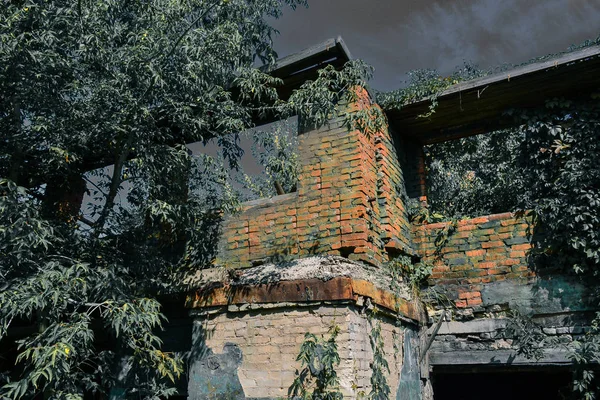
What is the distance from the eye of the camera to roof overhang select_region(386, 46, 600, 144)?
5.86m

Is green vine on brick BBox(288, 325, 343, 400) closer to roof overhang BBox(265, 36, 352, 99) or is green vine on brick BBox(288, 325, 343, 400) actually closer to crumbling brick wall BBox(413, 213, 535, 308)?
crumbling brick wall BBox(413, 213, 535, 308)

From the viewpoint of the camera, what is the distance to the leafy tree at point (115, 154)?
176 inches

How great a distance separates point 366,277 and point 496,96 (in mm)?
3103

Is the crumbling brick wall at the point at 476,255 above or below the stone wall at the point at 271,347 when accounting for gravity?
above

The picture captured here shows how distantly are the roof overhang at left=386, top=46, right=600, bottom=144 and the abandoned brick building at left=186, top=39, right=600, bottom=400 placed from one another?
0.02 metres

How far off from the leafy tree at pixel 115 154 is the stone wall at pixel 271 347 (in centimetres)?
41

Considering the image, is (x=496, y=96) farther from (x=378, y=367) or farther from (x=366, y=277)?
(x=378, y=367)

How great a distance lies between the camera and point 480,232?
20.5 feet

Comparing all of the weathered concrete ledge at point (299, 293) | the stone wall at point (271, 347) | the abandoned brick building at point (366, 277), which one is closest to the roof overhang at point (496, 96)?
the abandoned brick building at point (366, 277)

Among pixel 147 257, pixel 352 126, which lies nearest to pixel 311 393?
pixel 147 257

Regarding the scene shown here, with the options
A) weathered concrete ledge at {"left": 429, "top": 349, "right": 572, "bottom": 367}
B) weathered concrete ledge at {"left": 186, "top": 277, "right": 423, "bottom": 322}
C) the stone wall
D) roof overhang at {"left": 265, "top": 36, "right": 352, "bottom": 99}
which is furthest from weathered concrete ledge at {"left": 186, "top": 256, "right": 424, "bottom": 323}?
roof overhang at {"left": 265, "top": 36, "right": 352, "bottom": 99}

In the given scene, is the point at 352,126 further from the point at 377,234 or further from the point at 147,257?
the point at 147,257

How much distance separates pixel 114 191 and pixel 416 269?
12.3ft

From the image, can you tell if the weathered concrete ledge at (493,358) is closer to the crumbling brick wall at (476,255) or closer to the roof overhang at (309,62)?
the crumbling brick wall at (476,255)
